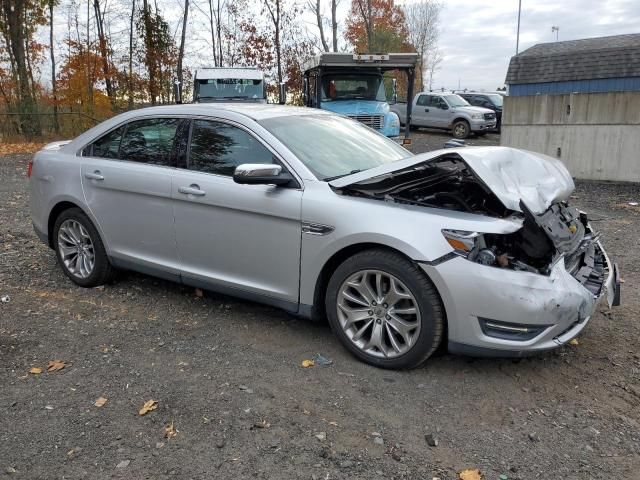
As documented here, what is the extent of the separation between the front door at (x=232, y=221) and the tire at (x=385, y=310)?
1.23ft

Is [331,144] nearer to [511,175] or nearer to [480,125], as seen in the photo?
[511,175]

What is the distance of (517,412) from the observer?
3.11 metres

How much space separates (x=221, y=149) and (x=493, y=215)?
79.4 inches

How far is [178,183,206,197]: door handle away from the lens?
409cm

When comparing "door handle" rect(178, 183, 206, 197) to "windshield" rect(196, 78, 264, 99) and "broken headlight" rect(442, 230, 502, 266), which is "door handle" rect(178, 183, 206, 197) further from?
"windshield" rect(196, 78, 264, 99)

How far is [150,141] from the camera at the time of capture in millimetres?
4586

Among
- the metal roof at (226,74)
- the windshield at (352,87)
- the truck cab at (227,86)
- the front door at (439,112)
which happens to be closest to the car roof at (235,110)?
the windshield at (352,87)

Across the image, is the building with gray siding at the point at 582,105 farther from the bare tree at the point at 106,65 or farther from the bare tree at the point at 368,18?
the bare tree at the point at 368,18

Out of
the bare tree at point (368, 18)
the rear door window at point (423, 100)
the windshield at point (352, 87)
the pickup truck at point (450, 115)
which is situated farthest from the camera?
the bare tree at point (368, 18)

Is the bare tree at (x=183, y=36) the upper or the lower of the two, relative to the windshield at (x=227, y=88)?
upper

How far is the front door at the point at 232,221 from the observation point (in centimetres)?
379

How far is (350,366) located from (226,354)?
850mm

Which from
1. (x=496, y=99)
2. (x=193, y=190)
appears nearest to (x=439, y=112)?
(x=496, y=99)

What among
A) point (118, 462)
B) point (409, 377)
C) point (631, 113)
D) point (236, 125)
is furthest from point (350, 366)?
point (631, 113)
